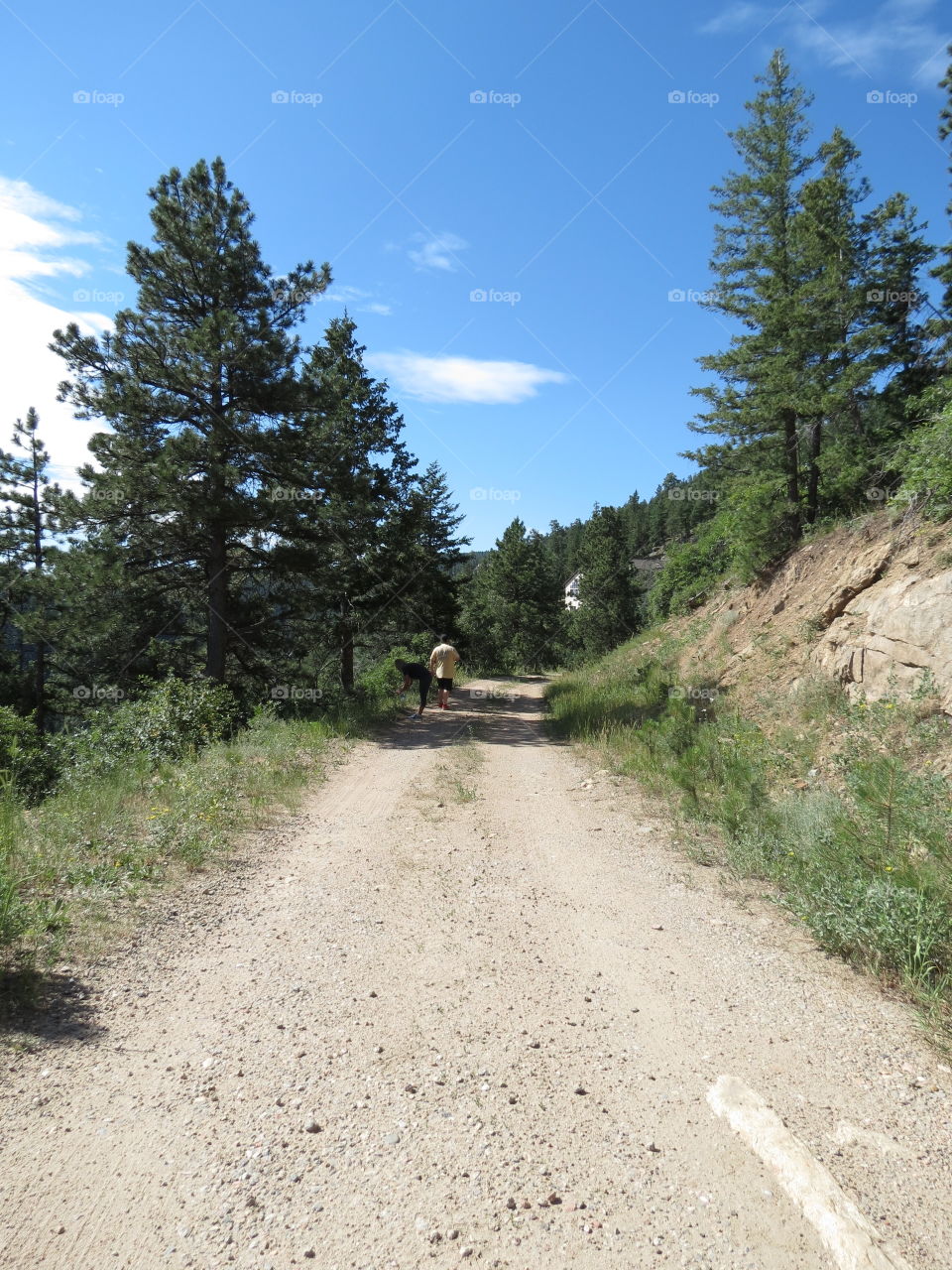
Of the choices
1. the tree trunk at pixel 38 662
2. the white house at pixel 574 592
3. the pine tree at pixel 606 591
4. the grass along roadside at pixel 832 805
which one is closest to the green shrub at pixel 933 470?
the grass along roadside at pixel 832 805

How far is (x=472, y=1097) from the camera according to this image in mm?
2848

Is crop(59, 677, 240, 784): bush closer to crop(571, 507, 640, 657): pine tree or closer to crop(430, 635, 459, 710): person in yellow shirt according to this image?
crop(430, 635, 459, 710): person in yellow shirt

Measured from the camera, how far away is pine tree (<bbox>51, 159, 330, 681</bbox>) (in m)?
13.3

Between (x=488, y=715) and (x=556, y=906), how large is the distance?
12.8 meters

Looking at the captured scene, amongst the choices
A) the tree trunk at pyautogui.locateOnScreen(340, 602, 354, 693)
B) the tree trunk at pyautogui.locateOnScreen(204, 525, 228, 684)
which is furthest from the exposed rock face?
the tree trunk at pyautogui.locateOnScreen(340, 602, 354, 693)

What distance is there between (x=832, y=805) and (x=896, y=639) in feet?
10.7

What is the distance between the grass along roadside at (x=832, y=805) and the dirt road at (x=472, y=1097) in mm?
307

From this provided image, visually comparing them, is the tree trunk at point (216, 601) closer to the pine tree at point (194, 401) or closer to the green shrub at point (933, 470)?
the pine tree at point (194, 401)

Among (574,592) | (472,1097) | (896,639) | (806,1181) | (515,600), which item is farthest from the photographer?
(574,592)

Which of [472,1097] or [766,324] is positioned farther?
[766,324]

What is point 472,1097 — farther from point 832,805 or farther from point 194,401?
point 194,401

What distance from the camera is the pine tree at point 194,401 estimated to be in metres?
13.3

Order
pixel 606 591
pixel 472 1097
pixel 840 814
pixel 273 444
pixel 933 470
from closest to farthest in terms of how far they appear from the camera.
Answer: pixel 472 1097 → pixel 840 814 → pixel 933 470 → pixel 273 444 → pixel 606 591

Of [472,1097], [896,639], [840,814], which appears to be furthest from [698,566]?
[472,1097]
